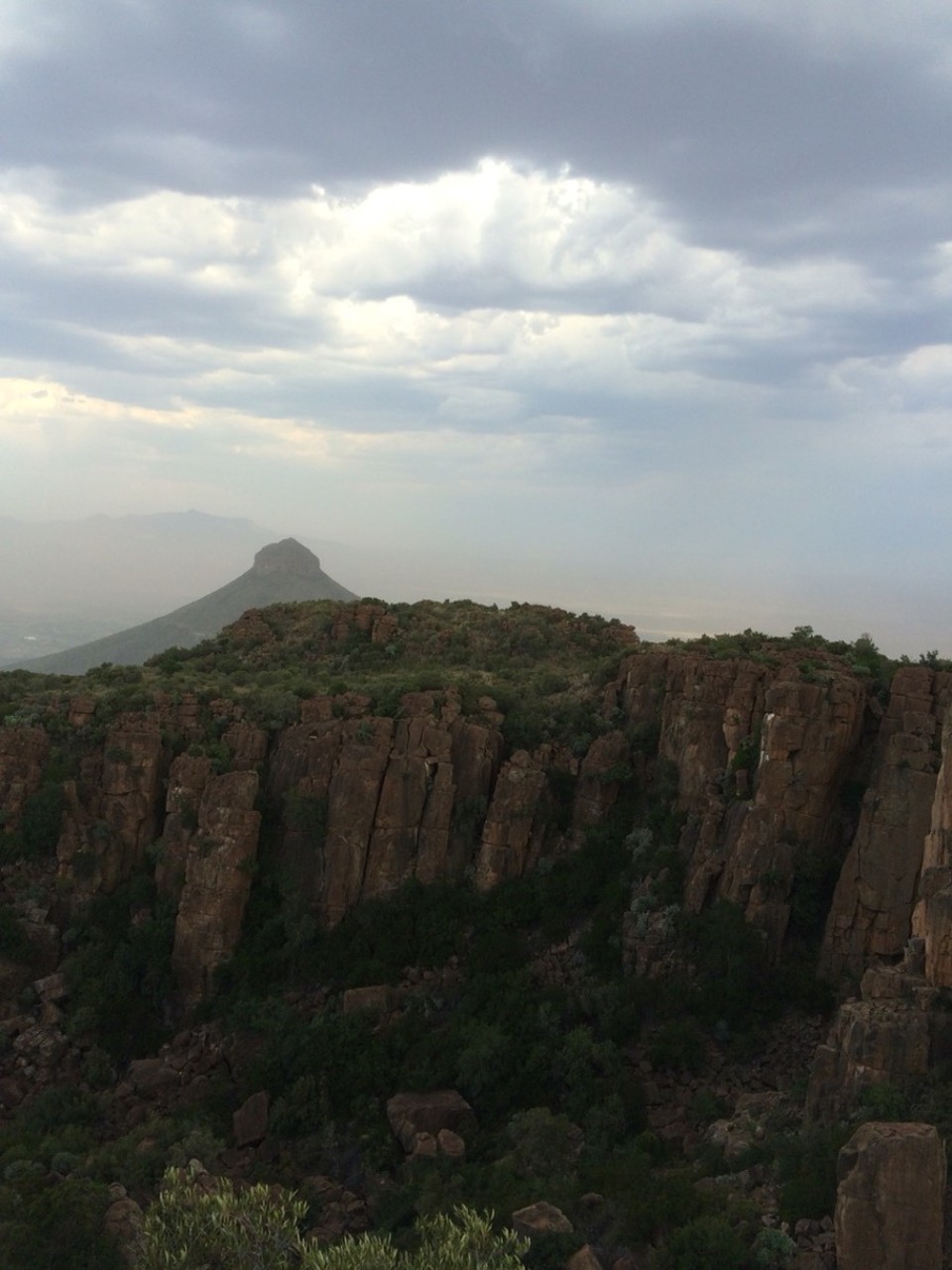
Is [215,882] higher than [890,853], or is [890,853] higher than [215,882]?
[890,853]

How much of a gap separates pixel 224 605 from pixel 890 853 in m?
125

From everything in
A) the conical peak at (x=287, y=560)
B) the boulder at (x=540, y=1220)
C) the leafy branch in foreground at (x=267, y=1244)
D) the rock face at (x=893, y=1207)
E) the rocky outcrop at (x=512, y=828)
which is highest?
the conical peak at (x=287, y=560)

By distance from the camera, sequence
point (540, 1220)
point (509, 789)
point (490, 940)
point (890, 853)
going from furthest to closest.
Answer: point (509, 789)
point (490, 940)
point (890, 853)
point (540, 1220)

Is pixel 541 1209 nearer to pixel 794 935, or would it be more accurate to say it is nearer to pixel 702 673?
pixel 794 935

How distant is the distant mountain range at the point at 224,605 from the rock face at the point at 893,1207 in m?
112

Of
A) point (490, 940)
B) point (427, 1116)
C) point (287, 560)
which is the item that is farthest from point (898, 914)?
point (287, 560)

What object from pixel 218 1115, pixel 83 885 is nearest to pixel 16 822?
pixel 83 885

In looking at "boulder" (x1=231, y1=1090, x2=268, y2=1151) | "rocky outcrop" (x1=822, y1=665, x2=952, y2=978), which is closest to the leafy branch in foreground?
"boulder" (x1=231, y1=1090, x2=268, y2=1151)

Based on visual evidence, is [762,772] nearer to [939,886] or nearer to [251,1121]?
[939,886]

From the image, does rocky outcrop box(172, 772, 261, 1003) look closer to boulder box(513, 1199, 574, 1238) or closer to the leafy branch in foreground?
the leafy branch in foreground

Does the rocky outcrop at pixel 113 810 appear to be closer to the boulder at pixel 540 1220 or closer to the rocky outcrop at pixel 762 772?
the rocky outcrop at pixel 762 772

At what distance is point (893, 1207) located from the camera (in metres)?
18.5

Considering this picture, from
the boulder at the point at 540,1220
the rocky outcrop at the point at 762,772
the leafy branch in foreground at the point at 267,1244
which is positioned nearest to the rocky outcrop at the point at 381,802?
the rocky outcrop at the point at 762,772

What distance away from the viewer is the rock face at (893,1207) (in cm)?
1833
